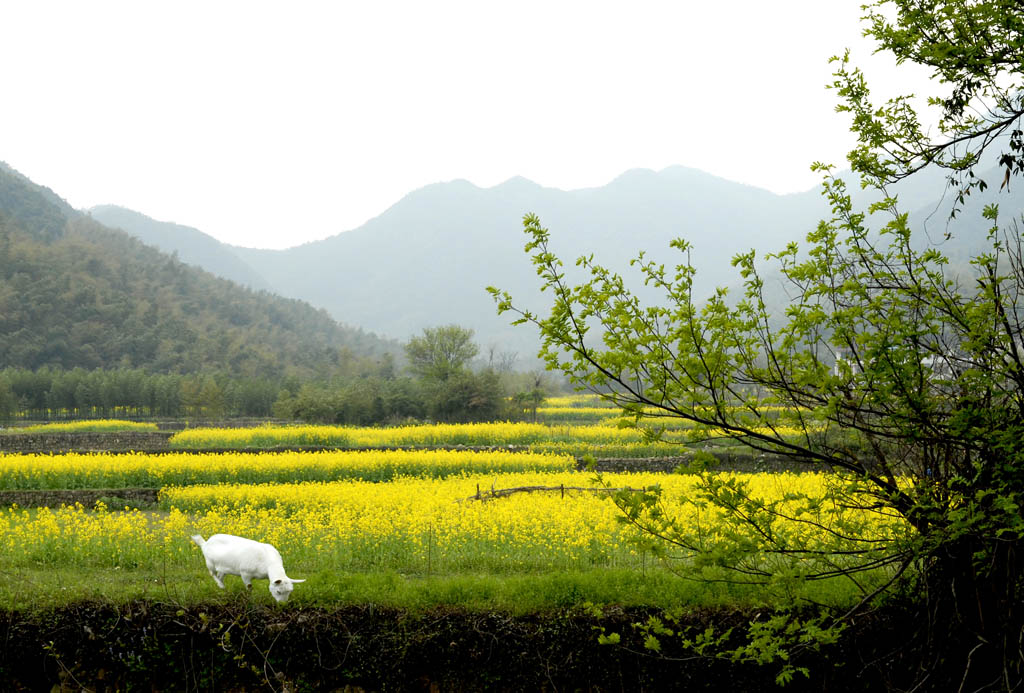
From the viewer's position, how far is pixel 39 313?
213 feet

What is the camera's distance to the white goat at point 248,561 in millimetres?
7395

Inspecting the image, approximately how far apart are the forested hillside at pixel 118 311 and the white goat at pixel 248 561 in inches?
Answer: 2400

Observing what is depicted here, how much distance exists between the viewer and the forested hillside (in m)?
64.1

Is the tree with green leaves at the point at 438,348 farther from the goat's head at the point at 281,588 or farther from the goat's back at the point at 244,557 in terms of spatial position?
the goat's head at the point at 281,588

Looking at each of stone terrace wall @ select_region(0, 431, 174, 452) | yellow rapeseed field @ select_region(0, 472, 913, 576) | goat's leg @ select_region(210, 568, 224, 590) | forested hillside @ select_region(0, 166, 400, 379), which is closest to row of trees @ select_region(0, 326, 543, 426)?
stone terrace wall @ select_region(0, 431, 174, 452)

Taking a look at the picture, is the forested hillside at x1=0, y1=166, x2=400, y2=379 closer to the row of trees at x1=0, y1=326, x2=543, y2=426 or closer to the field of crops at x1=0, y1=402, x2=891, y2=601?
the row of trees at x1=0, y1=326, x2=543, y2=426

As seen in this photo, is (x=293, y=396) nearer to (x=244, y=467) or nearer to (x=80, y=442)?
(x=80, y=442)

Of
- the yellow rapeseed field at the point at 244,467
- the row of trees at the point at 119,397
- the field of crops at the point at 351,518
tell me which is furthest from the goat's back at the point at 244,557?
the row of trees at the point at 119,397

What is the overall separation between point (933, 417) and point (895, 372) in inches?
48.5

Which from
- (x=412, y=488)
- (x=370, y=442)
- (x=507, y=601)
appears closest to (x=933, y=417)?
(x=507, y=601)

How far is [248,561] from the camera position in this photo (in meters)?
7.59

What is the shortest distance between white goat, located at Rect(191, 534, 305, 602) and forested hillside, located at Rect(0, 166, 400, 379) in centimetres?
6097

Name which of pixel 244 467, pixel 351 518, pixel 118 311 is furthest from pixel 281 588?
pixel 118 311

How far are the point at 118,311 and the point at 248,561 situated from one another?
228 ft
